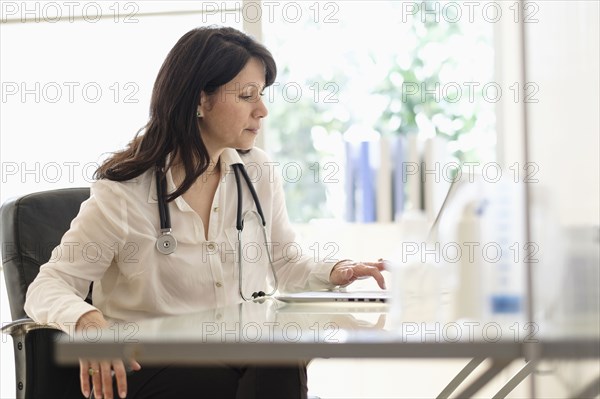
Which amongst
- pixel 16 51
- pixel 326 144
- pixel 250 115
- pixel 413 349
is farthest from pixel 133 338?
pixel 326 144

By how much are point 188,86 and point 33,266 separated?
1.73ft

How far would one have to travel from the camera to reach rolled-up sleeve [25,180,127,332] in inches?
59.0

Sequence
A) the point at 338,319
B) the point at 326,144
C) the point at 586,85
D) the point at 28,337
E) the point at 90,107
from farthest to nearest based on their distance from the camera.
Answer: the point at 326,144 < the point at 90,107 < the point at 28,337 < the point at 338,319 < the point at 586,85

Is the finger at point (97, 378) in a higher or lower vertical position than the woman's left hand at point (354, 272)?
lower

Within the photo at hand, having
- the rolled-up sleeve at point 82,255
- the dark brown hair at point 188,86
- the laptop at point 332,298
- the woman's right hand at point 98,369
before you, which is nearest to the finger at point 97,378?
the woman's right hand at point 98,369

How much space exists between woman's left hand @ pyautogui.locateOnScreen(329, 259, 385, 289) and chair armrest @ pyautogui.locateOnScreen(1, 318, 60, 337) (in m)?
0.60

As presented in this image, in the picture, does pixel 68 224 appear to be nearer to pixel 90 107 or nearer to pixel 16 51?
pixel 90 107

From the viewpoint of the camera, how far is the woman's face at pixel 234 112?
1.93 metres

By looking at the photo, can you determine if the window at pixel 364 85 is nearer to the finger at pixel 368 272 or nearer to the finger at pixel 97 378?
the finger at pixel 368 272

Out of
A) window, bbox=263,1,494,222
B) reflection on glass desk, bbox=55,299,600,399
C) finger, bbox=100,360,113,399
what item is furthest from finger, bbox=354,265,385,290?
window, bbox=263,1,494,222

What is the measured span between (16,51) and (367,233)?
1.41 metres

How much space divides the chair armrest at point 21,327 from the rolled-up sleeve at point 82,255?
0.05m

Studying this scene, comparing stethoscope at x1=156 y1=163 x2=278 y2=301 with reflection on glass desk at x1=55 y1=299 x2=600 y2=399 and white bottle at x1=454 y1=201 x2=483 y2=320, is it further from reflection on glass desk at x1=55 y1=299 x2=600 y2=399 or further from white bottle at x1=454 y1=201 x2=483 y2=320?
white bottle at x1=454 y1=201 x2=483 y2=320

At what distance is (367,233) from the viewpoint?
2977 millimetres
